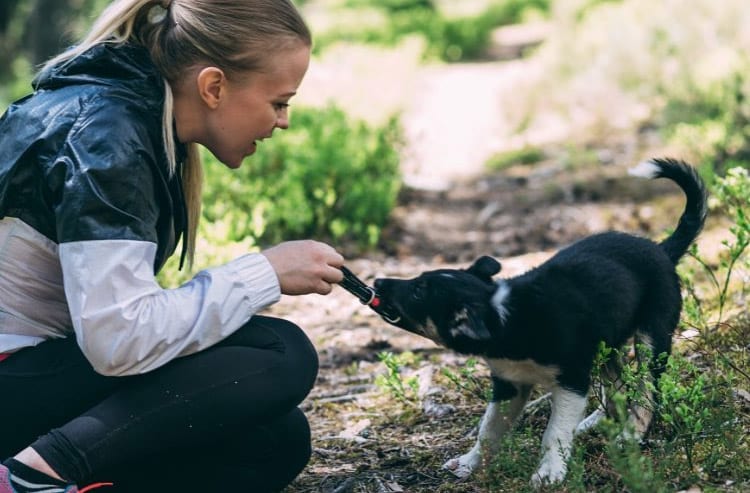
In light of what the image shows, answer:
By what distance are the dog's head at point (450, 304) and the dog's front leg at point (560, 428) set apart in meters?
0.34

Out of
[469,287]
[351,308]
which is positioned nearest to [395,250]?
[351,308]

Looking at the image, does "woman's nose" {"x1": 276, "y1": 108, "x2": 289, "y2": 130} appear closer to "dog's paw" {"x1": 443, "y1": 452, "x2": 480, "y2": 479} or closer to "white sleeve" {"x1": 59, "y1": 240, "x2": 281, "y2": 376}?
"white sleeve" {"x1": 59, "y1": 240, "x2": 281, "y2": 376}

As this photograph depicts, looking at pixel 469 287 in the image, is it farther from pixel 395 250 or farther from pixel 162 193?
pixel 395 250

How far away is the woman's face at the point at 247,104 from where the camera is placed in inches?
123

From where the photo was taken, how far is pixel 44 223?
9.60 ft

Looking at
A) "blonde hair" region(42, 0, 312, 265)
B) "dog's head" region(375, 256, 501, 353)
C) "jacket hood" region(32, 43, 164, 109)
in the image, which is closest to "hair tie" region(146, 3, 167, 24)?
"blonde hair" region(42, 0, 312, 265)

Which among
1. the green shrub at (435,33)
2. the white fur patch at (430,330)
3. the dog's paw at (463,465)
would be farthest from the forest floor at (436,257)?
the green shrub at (435,33)

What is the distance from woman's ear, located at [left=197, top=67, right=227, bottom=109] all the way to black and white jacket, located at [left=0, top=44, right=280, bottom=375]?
13 cm

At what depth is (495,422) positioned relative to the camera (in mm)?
3678

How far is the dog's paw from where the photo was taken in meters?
3.59

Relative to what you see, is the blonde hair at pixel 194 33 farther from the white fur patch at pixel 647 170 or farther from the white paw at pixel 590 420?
the white paw at pixel 590 420

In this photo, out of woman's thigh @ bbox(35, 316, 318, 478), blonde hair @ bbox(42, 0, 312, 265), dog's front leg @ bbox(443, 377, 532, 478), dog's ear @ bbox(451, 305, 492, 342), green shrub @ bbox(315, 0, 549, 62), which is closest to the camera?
woman's thigh @ bbox(35, 316, 318, 478)

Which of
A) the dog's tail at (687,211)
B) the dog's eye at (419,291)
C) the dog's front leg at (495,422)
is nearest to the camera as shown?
the dog's front leg at (495,422)

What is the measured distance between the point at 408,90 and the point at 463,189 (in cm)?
367
